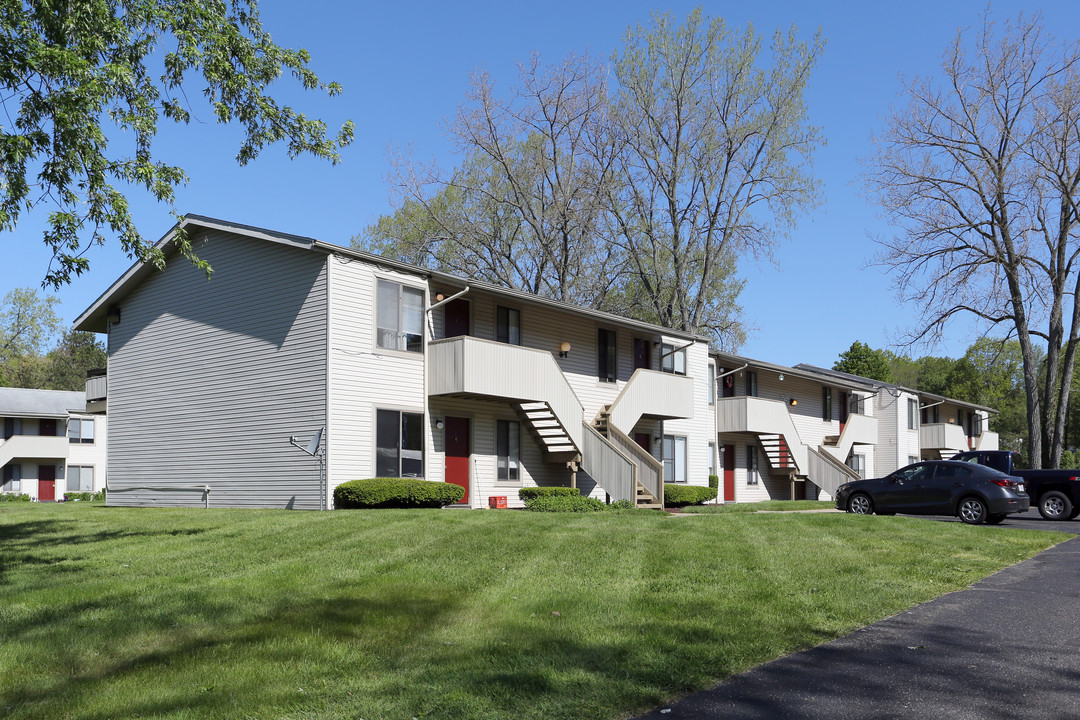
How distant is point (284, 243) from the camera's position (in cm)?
2167

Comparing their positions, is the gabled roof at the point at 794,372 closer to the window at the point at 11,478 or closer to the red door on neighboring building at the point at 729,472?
the red door on neighboring building at the point at 729,472

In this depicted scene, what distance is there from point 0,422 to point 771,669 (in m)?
56.1

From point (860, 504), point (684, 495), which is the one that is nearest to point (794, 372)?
point (684, 495)

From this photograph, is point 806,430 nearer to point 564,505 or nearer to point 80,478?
point 564,505

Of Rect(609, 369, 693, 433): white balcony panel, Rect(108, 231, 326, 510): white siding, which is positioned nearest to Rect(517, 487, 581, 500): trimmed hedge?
Rect(609, 369, 693, 433): white balcony panel

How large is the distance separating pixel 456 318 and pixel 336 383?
456cm

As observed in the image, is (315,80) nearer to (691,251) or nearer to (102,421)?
(691,251)

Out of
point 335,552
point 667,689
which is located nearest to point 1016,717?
point 667,689

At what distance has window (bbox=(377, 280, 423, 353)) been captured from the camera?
22328mm

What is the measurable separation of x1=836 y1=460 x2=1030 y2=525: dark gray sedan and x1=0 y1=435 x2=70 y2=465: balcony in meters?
46.4

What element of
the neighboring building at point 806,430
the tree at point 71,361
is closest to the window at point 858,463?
the neighboring building at point 806,430

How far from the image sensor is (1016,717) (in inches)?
220

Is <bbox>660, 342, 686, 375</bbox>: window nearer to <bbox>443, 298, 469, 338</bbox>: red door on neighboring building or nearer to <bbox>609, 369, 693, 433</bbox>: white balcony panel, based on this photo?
<bbox>609, 369, 693, 433</bbox>: white balcony panel

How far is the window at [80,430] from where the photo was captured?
55.9 metres
